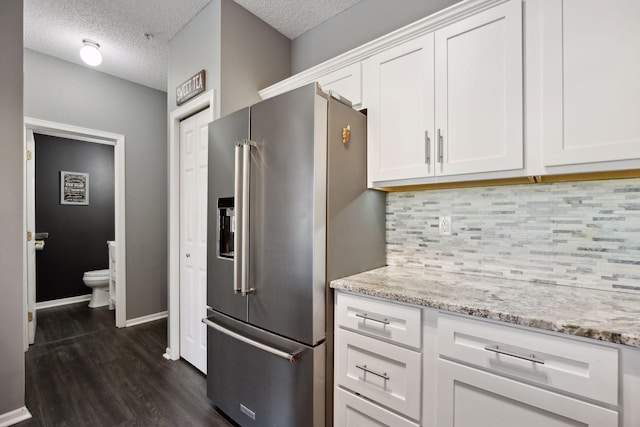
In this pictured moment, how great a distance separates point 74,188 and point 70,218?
0.44m

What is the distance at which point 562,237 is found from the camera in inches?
54.2

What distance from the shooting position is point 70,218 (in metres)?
4.23

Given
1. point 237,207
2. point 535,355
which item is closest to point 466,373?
point 535,355

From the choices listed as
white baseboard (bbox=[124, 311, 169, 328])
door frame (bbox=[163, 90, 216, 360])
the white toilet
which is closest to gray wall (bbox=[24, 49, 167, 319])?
white baseboard (bbox=[124, 311, 169, 328])

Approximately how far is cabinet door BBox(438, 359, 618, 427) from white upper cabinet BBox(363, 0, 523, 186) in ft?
2.80

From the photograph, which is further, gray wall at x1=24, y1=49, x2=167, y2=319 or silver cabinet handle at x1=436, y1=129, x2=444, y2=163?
gray wall at x1=24, y1=49, x2=167, y2=319

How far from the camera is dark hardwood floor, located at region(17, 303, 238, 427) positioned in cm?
181

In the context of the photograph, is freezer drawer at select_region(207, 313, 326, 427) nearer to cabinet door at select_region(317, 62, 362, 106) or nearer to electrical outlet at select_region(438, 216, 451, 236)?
electrical outlet at select_region(438, 216, 451, 236)

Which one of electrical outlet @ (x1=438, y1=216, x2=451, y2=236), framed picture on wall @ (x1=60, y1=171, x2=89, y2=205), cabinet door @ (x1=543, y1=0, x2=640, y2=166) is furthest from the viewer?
framed picture on wall @ (x1=60, y1=171, x2=89, y2=205)

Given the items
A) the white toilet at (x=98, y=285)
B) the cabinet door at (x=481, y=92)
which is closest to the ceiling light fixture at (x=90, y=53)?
the white toilet at (x=98, y=285)

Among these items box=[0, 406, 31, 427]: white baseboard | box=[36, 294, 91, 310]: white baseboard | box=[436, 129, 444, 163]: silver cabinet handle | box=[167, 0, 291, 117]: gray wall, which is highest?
box=[167, 0, 291, 117]: gray wall

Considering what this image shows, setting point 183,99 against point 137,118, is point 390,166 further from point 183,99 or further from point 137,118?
point 137,118

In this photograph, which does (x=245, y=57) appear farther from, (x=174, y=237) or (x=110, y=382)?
(x=110, y=382)

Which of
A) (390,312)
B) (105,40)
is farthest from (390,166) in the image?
(105,40)
